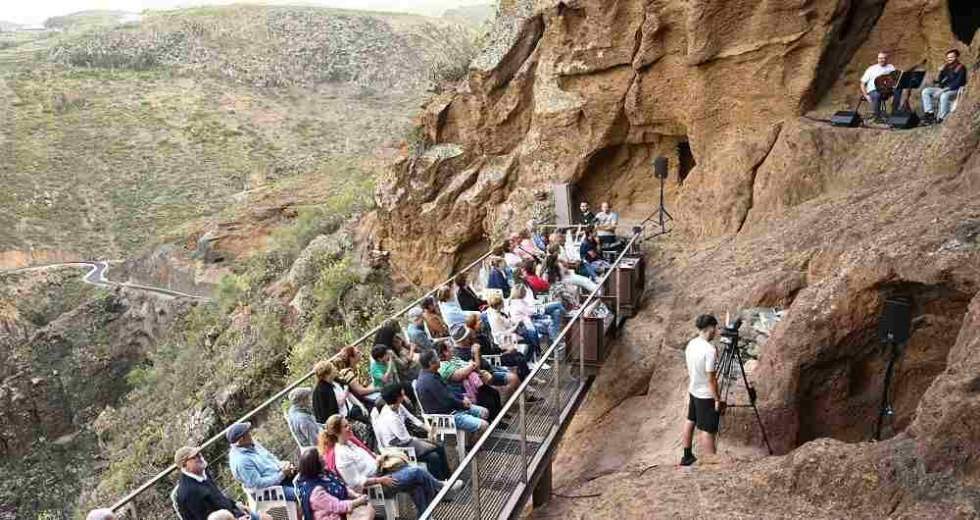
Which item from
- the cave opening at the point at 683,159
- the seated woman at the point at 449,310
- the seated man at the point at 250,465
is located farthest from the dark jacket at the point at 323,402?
the cave opening at the point at 683,159

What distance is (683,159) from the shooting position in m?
18.2

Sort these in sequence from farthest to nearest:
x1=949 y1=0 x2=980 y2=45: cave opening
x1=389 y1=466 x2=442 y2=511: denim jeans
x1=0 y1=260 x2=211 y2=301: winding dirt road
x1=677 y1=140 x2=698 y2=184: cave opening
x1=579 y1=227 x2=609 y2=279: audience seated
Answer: x1=0 y1=260 x2=211 y2=301: winding dirt road
x1=677 y1=140 x2=698 y2=184: cave opening
x1=949 y1=0 x2=980 y2=45: cave opening
x1=579 y1=227 x2=609 y2=279: audience seated
x1=389 y1=466 x2=442 y2=511: denim jeans

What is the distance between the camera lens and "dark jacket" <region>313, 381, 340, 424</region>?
7316 millimetres

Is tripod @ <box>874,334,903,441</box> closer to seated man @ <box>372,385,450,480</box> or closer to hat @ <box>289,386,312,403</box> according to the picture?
seated man @ <box>372,385,450,480</box>

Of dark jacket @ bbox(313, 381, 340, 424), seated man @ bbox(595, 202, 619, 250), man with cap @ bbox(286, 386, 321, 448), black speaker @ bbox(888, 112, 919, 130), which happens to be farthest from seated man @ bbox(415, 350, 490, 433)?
black speaker @ bbox(888, 112, 919, 130)

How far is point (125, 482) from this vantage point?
2112 cm

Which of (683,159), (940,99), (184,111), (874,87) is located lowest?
(683,159)

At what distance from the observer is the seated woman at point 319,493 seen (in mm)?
5824

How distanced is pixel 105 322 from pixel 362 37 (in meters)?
55.0

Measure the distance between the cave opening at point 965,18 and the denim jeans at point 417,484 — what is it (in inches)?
593

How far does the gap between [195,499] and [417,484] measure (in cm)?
189

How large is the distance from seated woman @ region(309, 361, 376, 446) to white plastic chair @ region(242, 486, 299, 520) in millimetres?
637

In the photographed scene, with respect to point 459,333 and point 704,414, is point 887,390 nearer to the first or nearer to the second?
point 704,414

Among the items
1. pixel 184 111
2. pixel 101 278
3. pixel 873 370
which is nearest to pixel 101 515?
pixel 873 370
